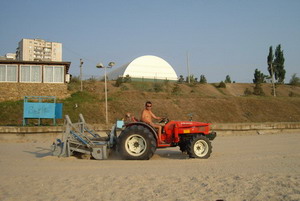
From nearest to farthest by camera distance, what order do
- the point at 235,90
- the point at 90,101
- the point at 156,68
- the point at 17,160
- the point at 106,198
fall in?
the point at 106,198
the point at 17,160
the point at 90,101
the point at 235,90
the point at 156,68

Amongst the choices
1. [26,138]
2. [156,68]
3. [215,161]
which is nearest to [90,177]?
[215,161]

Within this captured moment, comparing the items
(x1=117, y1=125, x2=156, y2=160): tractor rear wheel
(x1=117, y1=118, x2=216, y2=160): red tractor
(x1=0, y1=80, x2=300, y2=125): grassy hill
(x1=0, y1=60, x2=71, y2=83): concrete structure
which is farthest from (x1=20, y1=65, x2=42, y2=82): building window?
(x1=117, y1=125, x2=156, y2=160): tractor rear wheel

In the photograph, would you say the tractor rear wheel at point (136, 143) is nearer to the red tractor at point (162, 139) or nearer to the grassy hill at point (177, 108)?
the red tractor at point (162, 139)

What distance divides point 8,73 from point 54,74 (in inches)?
133

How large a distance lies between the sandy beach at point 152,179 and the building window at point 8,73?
15.9 meters

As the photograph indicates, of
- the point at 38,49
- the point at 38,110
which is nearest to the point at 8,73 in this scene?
the point at 38,110

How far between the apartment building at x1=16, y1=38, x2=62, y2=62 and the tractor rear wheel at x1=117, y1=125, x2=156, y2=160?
91.9 meters

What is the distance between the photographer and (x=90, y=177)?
520 centimetres

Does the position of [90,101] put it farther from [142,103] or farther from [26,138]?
[26,138]

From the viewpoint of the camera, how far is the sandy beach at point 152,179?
407 cm

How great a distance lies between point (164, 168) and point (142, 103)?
15171mm

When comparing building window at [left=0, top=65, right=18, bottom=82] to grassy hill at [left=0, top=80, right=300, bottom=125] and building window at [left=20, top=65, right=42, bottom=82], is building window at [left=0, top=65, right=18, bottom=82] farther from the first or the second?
grassy hill at [left=0, top=80, right=300, bottom=125]

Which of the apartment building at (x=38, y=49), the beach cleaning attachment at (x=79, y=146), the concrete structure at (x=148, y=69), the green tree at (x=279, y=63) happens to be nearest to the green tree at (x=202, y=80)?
the concrete structure at (x=148, y=69)

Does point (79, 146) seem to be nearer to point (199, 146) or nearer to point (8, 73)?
point (199, 146)
